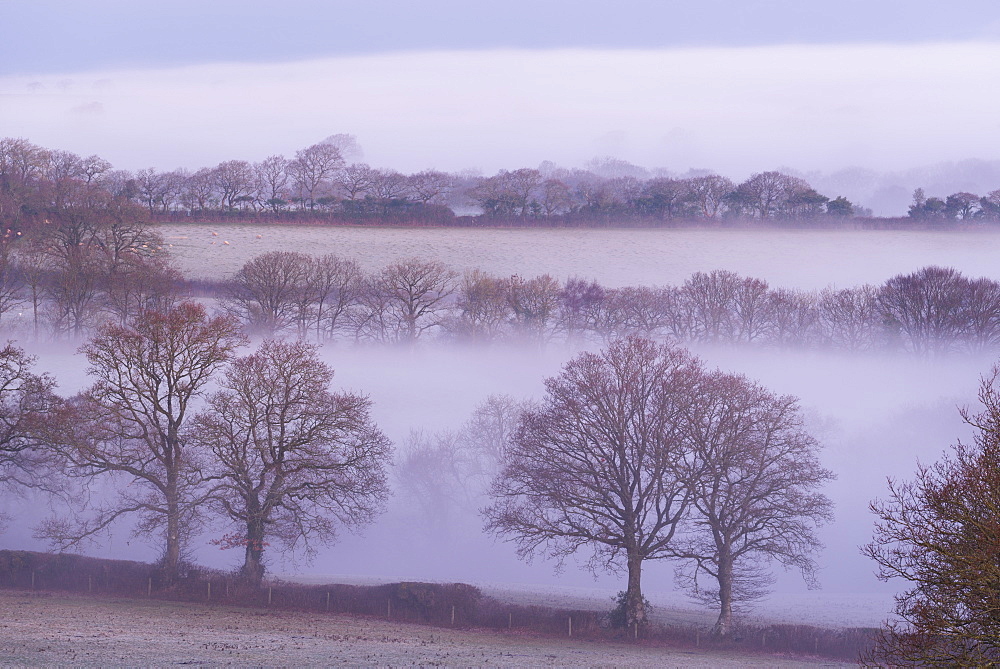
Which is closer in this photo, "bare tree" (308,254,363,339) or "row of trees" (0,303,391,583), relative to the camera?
"row of trees" (0,303,391,583)

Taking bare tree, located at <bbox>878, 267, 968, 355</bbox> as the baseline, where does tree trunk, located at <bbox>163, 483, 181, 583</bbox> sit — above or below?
below

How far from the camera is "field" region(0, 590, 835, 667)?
2589cm

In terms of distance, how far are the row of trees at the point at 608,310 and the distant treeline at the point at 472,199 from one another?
4668 cm

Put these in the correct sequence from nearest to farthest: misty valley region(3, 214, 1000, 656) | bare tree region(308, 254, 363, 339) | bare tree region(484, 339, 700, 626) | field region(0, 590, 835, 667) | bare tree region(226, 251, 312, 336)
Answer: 1. field region(0, 590, 835, 667)
2. bare tree region(484, 339, 700, 626)
3. misty valley region(3, 214, 1000, 656)
4. bare tree region(226, 251, 312, 336)
5. bare tree region(308, 254, 363, 339)

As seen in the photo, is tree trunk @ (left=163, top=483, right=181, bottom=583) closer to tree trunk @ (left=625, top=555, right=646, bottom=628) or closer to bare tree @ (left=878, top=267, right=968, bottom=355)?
tree trunk @ (left=625, top=555, right=646, bottom=628)

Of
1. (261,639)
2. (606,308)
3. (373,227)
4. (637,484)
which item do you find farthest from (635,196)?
(261,639)

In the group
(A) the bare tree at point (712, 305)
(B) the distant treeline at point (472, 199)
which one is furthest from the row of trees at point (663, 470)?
(B) the distant treeline at point (472, 199)

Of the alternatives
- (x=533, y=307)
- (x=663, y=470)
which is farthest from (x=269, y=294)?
(x=663, y=470)

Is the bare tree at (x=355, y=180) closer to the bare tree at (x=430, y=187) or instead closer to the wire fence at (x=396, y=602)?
the bare tree at (x=430, y=187)

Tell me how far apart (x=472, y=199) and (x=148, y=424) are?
342ft

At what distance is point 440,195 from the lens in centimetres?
14812

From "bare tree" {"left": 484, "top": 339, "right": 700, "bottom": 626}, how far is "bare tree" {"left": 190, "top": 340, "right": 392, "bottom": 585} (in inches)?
284

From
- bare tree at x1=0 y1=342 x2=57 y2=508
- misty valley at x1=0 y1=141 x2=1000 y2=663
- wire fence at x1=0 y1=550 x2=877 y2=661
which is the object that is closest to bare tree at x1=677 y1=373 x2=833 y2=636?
misty valley at x1=0 y1=141 x2=1000 y2=663

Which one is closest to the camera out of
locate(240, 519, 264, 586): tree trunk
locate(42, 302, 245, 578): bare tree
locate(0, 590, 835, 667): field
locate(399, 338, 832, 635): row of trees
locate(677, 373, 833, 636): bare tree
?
locate(0, 590, 835, 667): field
